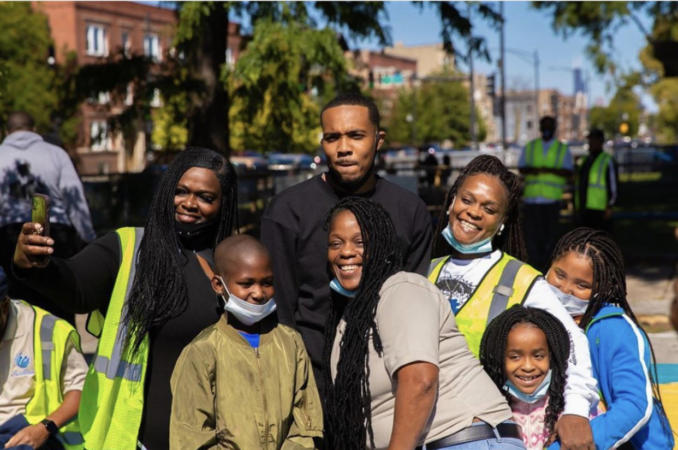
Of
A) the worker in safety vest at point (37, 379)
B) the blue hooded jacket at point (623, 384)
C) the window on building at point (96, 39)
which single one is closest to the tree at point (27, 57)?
the window on building at point (96, 39)

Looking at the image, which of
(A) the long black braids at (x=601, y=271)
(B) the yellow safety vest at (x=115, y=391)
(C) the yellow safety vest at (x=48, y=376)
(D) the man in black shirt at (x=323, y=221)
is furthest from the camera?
(C) the yellow safety vest at (x=48, y=376)

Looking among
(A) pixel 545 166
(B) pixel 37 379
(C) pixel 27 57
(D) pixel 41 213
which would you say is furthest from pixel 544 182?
(C) pixel 27 57

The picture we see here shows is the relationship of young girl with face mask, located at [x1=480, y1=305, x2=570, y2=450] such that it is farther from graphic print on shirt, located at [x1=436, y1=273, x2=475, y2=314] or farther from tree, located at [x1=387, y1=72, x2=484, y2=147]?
tree, located at [x1=387, y1=72, x2=484, y2=147]

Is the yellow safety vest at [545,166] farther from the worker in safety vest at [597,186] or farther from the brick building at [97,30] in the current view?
the brick building at [97,30]

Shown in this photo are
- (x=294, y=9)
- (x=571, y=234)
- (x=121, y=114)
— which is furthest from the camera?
(x=121, y=114)

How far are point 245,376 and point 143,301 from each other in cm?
50

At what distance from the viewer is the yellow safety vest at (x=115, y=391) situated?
328 cm

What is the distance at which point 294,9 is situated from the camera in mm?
12289

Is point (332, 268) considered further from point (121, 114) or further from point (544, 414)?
point (121, 114)

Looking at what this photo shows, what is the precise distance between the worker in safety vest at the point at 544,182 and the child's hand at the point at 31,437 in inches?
349

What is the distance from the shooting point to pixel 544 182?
12.1 meters

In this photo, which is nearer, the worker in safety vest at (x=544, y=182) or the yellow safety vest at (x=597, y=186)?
the yellow safety vest at (x=597, y=186)

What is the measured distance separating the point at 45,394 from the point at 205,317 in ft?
3.59

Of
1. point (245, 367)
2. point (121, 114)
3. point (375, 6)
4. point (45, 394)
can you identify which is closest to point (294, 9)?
point (375, 6)
